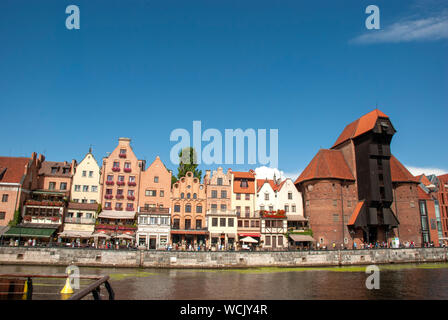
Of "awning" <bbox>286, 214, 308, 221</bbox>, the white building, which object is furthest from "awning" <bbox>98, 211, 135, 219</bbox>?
"awning" <bbox>286, 214, 308, 221</bbox>

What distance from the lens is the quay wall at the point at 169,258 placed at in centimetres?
4628


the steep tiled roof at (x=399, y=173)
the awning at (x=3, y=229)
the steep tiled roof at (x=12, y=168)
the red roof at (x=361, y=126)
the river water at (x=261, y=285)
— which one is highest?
the red roof at (x=361, y=126)

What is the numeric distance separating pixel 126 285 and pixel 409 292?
25.6 metres

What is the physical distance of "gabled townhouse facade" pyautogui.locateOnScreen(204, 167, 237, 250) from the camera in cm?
6072

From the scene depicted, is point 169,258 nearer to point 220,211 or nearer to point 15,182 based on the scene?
point 220,211

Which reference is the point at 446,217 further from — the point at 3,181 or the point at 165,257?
the point at 3,181

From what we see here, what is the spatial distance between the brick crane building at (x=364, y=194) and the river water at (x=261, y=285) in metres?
19.4

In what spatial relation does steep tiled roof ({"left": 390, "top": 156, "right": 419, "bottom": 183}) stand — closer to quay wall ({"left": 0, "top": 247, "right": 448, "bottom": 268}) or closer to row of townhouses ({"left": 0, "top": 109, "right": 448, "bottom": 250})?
row of townhouses ({"left": 0, "top": 109, "right": 448, "bottom": 250})

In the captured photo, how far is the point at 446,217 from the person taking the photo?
262ft

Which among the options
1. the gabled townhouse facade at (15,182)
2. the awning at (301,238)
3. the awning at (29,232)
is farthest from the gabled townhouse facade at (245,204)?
the gabled townhouse facade at (15,182)

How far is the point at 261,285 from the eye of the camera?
110 feet

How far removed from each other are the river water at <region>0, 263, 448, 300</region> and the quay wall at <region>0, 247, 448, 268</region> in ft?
7.91

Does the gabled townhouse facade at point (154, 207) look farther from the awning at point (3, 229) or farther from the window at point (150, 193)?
the awning at point (3, 229)

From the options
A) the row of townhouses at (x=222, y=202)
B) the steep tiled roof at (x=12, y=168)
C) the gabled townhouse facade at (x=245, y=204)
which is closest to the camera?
the steep tiled roof at (x=12, y=168)
